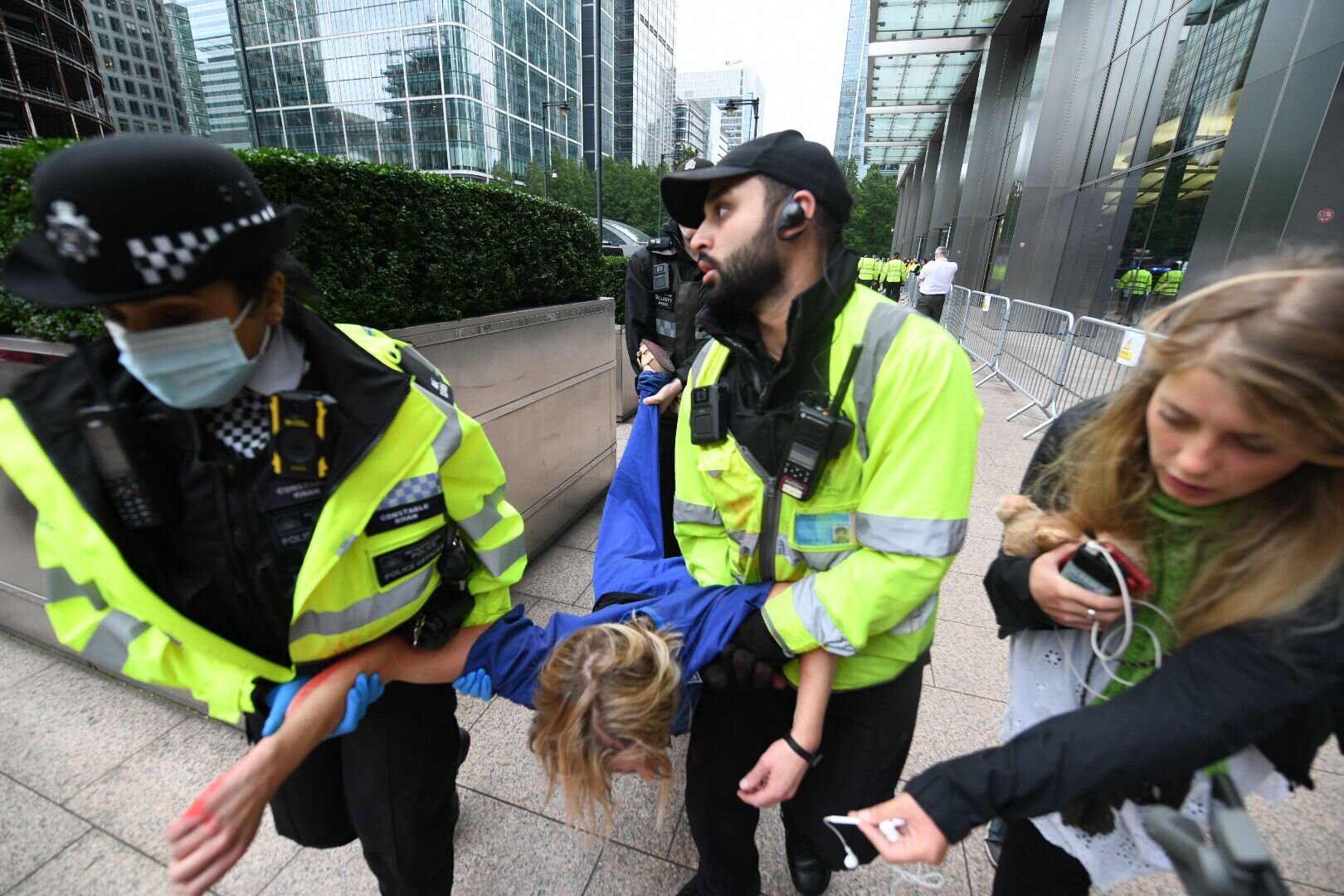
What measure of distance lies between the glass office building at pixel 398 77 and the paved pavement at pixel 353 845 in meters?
61.4

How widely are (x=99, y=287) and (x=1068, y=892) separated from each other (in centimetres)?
240

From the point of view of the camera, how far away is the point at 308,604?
1.14 metres

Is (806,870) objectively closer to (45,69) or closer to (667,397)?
(667,397)

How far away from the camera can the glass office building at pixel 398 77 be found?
5500 cm

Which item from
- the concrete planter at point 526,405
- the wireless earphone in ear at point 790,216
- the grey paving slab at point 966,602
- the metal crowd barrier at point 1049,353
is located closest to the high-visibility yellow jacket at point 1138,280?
the metal crowd barrier at point 1049,353

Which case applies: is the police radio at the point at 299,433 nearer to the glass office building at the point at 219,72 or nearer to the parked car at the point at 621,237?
the parked car at the point at 621,237

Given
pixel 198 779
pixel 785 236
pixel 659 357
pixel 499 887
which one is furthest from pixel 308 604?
pixel 659 357

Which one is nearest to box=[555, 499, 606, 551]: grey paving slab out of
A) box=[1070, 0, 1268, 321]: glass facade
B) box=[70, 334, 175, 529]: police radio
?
box=[70, 334, 175, 529]: police radio

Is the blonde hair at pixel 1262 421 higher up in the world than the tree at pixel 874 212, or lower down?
lower down

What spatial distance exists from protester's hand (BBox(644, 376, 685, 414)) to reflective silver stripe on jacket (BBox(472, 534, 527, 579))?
985mm

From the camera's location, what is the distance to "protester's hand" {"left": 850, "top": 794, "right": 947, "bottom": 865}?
1017 mm

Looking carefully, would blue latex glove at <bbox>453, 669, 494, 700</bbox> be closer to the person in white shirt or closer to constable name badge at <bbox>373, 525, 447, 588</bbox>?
constable name badge at <bbox>373, 525, 447, 588</bbox>

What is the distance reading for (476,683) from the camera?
1.49 m

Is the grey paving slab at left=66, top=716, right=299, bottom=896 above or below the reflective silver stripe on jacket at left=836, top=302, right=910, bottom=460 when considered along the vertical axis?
below
